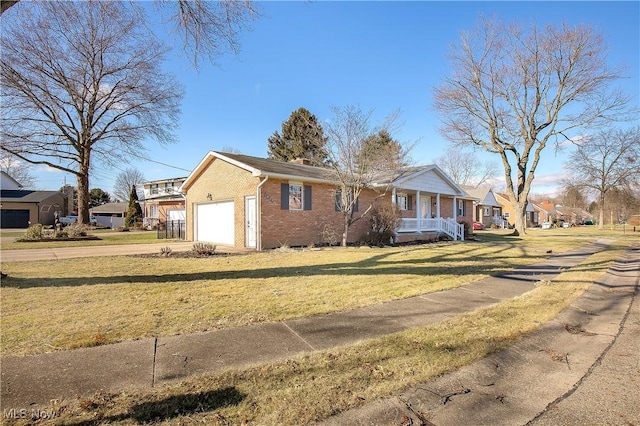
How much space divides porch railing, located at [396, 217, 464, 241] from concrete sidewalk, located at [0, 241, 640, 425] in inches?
572

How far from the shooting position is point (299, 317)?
499 cm

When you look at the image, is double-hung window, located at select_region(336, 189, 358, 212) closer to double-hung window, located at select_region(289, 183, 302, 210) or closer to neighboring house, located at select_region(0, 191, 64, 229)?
double-hung window, located at select_region(289, 183, 302, 210)

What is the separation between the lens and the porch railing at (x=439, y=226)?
20438mm

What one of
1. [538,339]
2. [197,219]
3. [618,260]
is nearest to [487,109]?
[618,260]

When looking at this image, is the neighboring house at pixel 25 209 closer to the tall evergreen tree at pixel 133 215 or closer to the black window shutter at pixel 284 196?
the tall evergreen tree at pixel 133 215

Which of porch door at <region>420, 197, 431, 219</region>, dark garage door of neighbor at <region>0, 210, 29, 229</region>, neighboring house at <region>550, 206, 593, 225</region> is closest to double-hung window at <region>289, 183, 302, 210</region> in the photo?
porch door at <region>420, 197, 431, 219</region>

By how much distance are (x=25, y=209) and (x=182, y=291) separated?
153 ft

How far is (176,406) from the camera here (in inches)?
101

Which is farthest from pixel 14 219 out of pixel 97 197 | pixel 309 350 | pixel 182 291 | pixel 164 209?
pixel 309 350

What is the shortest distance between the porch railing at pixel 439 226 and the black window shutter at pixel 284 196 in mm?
8308

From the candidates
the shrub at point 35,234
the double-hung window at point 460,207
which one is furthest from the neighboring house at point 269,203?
the double-hung window at point 460,207

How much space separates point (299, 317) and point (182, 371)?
80.6 inches

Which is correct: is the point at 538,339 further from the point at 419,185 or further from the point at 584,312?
the point at 419,185

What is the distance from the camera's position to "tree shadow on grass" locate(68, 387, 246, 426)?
2.39m
